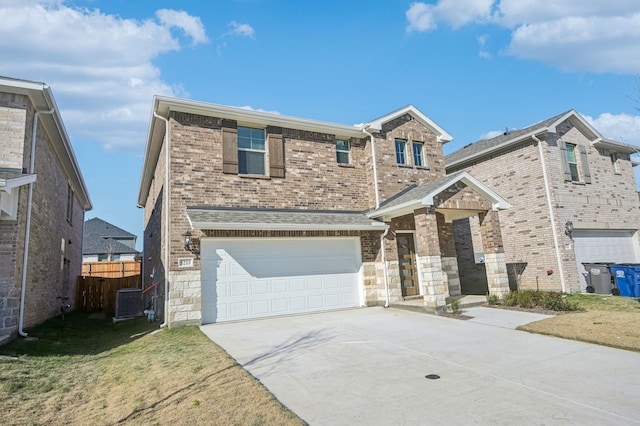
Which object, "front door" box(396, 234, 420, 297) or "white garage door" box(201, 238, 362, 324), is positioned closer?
"white garage door" box(201, 238, 362, 324)

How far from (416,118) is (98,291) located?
16.4m

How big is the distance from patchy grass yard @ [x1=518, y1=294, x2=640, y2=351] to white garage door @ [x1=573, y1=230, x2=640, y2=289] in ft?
14.9

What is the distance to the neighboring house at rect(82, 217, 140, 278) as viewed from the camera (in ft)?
69.0

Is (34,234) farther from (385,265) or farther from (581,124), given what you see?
(581,124)

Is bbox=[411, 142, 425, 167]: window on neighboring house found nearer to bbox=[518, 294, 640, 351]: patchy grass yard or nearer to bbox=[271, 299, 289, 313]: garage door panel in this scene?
bbox=[518, 294, 640, 351]: patchy grass yard

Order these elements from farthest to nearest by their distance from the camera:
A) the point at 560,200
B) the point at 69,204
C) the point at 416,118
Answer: the point at 69,204 → the point at 560,200 → the point at 416,118

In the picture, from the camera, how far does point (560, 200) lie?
1452 centimetres

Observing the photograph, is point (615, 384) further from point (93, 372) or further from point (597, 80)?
point (597, 80)

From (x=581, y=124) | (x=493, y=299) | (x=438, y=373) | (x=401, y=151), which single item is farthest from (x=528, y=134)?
(x=438, y=373)

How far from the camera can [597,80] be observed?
13820mm

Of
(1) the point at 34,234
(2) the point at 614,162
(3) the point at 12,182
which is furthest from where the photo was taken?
(2) the point at 614,162

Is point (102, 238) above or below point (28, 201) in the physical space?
above

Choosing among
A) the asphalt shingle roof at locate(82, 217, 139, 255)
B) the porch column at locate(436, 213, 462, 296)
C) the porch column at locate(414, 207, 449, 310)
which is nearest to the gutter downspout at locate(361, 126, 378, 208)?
the porch column at locate(414, 207, 449, 310)

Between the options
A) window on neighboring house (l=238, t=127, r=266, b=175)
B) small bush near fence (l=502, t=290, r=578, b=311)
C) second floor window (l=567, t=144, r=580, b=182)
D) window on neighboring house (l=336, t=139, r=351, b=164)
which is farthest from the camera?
second floor window (l=567, t=144, r=580, b=182)
